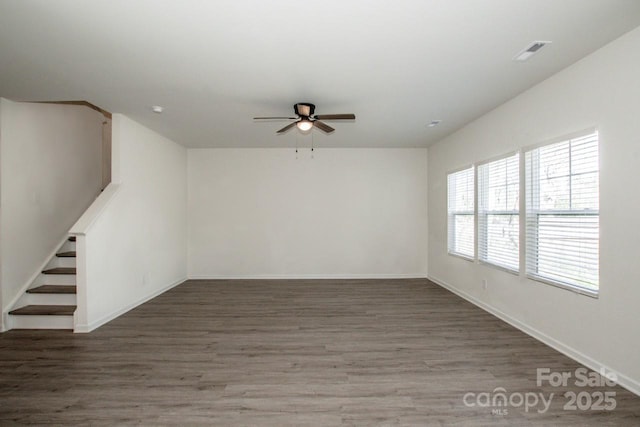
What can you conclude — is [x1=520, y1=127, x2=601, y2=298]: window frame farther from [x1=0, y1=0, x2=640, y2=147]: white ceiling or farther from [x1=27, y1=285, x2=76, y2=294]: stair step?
[x1=27, y1=285, x2=76, y2=294]: stair step

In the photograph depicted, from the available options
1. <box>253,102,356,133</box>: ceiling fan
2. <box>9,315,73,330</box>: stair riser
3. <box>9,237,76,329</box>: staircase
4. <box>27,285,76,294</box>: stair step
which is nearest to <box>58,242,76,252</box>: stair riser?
<box>9,237,76,329</box>: staircase

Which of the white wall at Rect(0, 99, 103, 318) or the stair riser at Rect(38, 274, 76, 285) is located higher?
the white wall at Rect(0, 99, 103, 318)

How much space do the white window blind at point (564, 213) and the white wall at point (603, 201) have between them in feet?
0.35

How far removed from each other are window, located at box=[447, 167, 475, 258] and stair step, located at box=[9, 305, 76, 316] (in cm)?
533

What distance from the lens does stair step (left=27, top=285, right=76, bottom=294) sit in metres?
3.65

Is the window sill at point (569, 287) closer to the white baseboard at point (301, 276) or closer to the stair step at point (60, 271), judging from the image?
the white baseboard at point (301, 276)

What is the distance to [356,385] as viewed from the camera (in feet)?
7.64

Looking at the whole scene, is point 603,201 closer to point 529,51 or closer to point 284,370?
point 529,51

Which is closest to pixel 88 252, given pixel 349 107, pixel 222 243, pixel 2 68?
pixel 2 68

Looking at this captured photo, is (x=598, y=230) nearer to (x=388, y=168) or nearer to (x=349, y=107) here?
(x=349, y=107)

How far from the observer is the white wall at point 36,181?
3502 mm

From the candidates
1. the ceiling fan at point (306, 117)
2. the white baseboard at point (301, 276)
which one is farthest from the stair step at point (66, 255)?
the ceiling fan at point (306, 117)

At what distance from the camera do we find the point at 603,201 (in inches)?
96.4

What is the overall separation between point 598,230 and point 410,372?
1953 mm
